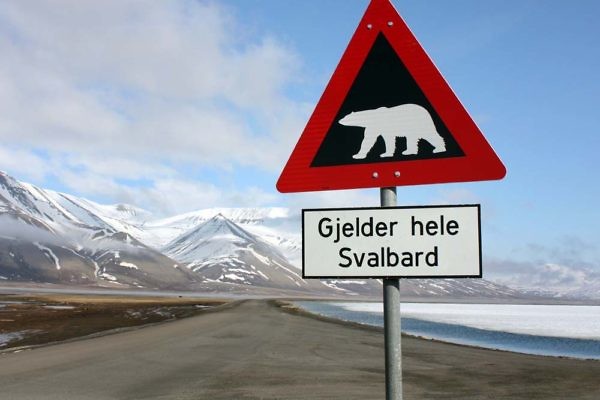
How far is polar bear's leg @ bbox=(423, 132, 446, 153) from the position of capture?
357 centimetres

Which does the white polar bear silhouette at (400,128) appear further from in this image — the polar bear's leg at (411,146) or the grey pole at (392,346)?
the grey pole at (392,346)

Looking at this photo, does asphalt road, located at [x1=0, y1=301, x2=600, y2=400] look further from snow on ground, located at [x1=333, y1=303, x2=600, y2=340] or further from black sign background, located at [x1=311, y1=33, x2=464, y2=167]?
snow on ground, located at [x1=333, y1=303, x2=600, y2=340]

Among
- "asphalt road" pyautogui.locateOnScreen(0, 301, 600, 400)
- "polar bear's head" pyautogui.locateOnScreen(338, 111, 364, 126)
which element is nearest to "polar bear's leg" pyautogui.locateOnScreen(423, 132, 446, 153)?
"polar bear's head" pyautogui.locateOnScreen(338, 111, 364, 126)

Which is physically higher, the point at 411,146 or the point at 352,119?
the point at 352,119

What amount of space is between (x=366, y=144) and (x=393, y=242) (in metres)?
0.65

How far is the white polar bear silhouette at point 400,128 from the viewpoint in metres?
3.58

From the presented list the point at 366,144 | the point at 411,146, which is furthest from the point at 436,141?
the point at 366,144

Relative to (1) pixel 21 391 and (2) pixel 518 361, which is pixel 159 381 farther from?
(2) pixel 518 361

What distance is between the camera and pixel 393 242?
3.55m

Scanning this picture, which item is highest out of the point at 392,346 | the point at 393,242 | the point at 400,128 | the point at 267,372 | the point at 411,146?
the point at 400,128

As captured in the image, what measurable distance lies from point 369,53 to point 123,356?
20.6m

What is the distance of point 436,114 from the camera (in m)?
3.62

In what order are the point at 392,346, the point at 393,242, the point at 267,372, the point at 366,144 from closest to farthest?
the point at 392,346 < the point at 393,242 < the point at 366,144 < the point at 267,372

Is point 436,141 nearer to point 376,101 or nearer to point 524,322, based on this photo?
point 376,101
